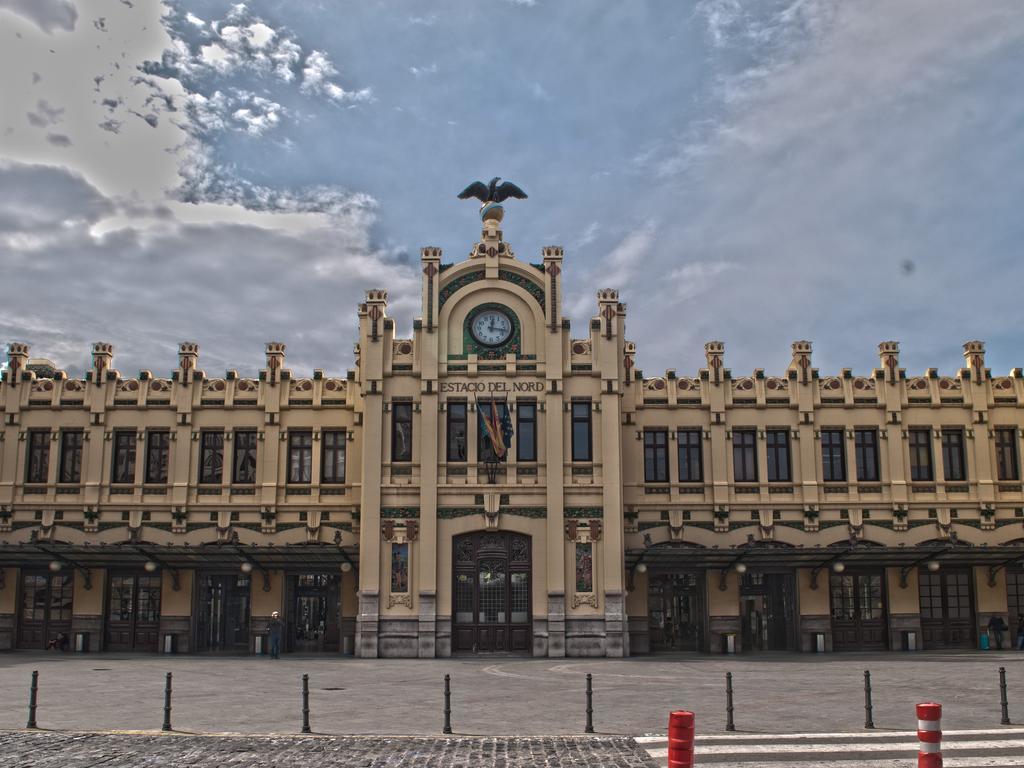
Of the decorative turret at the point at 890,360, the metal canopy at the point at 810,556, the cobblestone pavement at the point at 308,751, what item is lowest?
the cobblestone pavement at the point at 308,751

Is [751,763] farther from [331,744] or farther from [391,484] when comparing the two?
[391,484]

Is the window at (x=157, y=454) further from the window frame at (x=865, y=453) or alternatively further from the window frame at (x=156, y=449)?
the window frame at (x=865, y=453)

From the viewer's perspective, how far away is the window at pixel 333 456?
40.6m

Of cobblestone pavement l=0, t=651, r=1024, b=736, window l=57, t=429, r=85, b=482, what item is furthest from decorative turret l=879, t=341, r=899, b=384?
window l=57, t=429, r=85, b=482

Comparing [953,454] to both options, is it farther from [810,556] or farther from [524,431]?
[524,431]

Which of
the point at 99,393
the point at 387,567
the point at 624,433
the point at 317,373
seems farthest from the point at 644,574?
the point at 99,393

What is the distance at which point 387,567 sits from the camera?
3672 cm

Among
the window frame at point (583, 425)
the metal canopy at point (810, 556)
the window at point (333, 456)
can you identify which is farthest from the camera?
the window at point (333, 456)

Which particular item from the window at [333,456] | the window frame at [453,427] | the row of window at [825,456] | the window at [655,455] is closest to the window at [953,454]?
the row of window at [825,456]

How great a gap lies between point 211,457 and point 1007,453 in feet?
102

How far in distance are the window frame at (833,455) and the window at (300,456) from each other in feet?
64.9

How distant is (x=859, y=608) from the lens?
3969 centimetres

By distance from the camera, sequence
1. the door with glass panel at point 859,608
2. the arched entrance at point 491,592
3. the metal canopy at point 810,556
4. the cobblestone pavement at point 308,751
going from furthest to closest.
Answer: the door with glass panel at point 859,608 → the metal canopy at point 810,556 → the arched entrance at point 491,592 → the cobblestone pavement at point 308,751

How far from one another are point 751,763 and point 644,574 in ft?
78.2
